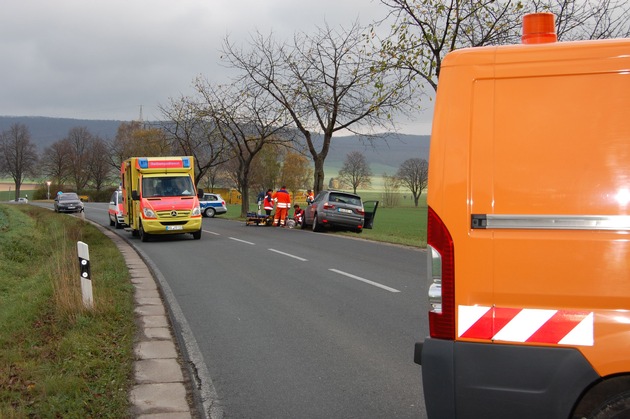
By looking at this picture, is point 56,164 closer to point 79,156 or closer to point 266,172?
point 79,156

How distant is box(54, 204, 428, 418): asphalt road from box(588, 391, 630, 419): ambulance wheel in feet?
6.54

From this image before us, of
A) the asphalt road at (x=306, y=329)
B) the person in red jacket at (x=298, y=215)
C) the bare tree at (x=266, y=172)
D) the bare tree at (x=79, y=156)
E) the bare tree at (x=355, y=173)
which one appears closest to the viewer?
the asphalt road at (x=306, y=329)

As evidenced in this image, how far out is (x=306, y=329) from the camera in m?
7.43

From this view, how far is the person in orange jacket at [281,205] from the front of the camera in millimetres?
26906


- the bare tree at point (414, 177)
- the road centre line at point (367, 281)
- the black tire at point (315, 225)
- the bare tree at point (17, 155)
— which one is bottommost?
the road centre line at point (367, 281)

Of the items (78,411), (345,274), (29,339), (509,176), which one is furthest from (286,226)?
(509,176)

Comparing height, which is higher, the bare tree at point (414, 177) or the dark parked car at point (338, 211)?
the bare tree at point (414, 177)

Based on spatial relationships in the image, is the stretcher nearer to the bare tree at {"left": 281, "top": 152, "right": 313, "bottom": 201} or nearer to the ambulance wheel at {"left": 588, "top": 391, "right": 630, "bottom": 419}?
the ambulance wheel at {"left": 588, "top": 391, "right": 630, "bottom": 419}

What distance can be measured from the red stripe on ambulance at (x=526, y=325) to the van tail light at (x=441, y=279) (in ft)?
0.22

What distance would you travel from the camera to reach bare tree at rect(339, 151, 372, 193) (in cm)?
13062

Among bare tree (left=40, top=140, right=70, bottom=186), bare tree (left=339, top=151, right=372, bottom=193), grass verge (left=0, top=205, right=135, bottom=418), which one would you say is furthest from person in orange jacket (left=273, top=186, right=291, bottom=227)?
bare tree (left=339, top=151, right=372, bottom=193)

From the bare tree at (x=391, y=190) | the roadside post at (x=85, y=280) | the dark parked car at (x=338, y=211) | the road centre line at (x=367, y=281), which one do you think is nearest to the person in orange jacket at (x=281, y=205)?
the dark parked car at (x=338, y=211)

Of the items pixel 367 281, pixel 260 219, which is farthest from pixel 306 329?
pixel 260 219

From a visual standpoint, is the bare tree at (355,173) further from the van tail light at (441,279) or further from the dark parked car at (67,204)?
the van tail light at (441,279)
